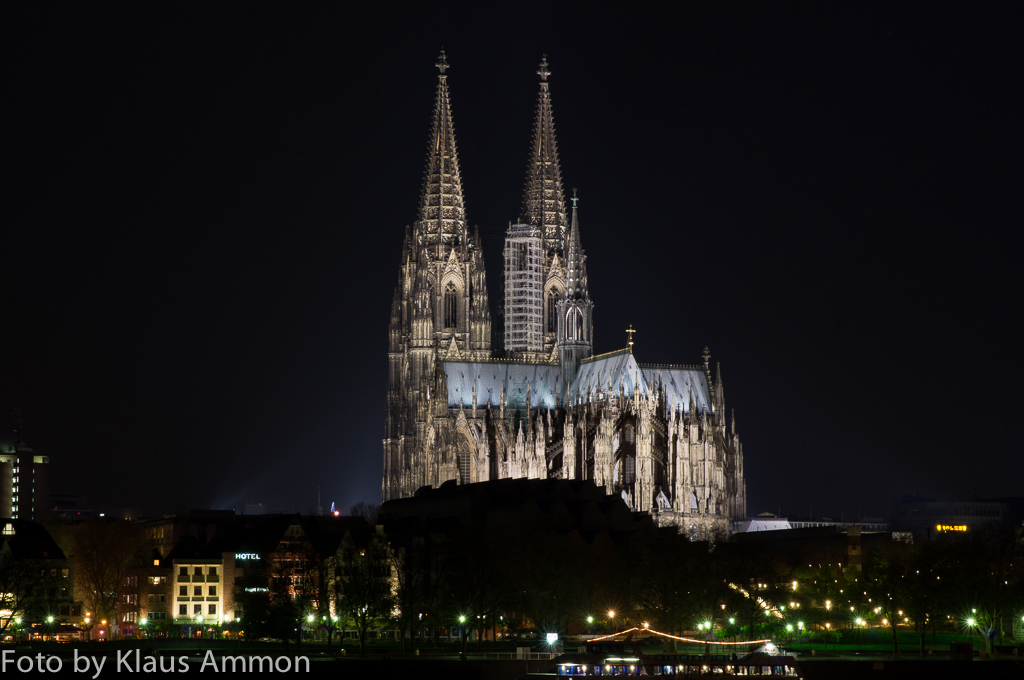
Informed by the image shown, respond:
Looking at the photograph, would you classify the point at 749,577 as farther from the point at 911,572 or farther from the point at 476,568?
the point at 476,568

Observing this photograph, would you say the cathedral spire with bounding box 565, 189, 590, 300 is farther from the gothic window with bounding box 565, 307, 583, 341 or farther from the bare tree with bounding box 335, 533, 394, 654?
the bare tree with bounding box 335, 533, 394, 654

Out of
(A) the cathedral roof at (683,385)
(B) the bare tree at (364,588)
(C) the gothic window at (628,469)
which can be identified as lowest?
(B) the bare tree at (364,588)

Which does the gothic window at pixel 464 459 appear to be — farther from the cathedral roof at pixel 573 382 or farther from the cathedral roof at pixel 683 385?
the cathedral roof at pixel 683 385

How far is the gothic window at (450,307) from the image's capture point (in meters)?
168

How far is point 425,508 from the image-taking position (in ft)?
450

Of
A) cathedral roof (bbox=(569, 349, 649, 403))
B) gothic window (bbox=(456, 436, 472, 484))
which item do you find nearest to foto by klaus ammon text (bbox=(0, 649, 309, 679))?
gothic window (bbox=(456, 436, 472, 484))

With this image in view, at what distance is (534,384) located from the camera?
511 feet

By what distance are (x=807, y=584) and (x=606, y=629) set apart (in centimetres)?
1776

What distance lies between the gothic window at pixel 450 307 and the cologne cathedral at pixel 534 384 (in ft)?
0.32

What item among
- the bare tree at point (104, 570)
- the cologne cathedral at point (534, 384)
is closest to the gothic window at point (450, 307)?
the cologne cathedral at point (534, 384)

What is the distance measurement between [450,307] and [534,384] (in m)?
17.1

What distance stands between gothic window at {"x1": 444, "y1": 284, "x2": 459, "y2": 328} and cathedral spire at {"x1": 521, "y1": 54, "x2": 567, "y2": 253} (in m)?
12.9

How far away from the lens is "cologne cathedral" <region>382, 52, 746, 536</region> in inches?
5714

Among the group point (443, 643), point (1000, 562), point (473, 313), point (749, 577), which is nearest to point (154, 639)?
point (443, 643)
